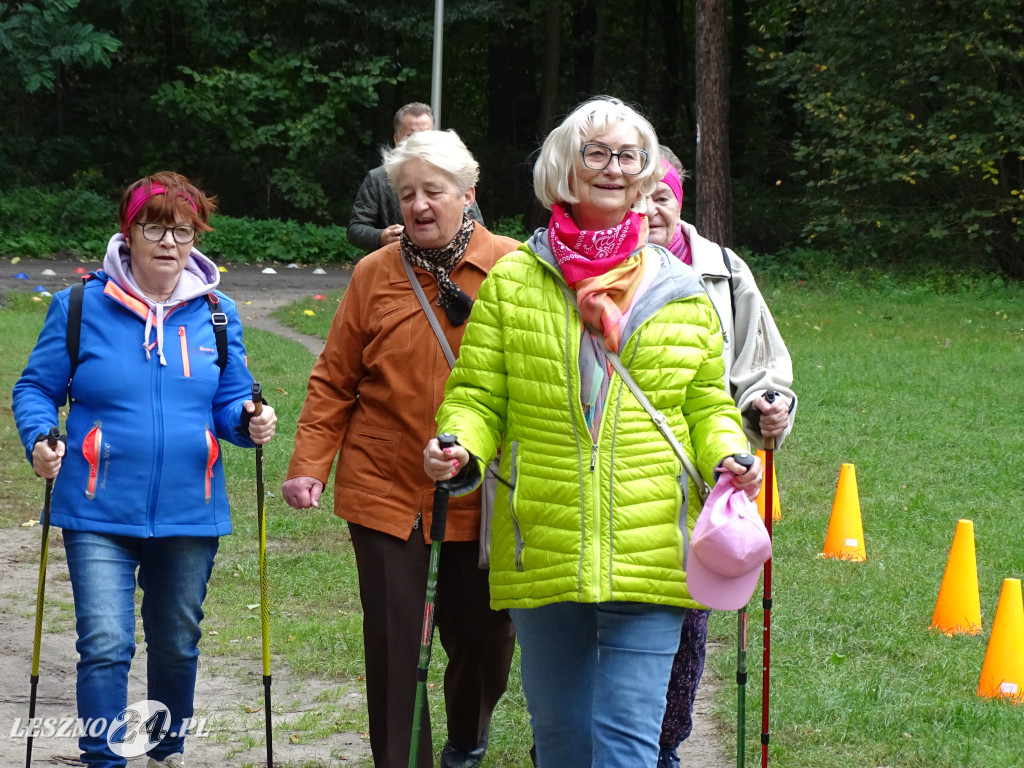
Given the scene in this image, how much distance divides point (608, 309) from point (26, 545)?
5.43 metres

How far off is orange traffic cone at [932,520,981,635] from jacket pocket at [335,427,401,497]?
10.3 ft

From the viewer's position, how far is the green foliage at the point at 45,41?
25219mm

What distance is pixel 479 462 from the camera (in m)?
3.39

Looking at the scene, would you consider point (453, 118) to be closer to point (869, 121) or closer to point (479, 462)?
point (869, 121)

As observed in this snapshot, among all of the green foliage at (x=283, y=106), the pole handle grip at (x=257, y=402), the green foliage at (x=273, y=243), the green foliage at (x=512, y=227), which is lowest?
the pole handle grip at (x=257, y=402)

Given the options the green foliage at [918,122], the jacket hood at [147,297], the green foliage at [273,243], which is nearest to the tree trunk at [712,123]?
the green foliage at [918,122]

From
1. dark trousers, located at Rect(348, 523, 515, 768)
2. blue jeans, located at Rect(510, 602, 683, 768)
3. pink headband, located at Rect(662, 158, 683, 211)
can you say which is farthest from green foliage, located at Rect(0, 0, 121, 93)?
blue jeans, located at Rect(510, 602, 683, 768)

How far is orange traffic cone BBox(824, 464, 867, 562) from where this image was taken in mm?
7303

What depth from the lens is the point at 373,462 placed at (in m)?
4.15

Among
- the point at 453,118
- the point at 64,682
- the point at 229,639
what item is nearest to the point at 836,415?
the point at 229,639

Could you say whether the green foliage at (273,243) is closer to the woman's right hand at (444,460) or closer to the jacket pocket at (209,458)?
the jacket pocket at (209,458)

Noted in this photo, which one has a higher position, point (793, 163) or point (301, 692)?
point (793, 163)

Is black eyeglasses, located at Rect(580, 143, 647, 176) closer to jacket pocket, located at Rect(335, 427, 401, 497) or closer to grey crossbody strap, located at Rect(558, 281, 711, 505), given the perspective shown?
grey crossbody strap, located at Rect(558, 281, 711, 505)

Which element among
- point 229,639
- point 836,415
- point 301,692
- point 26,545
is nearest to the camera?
point 301,692
